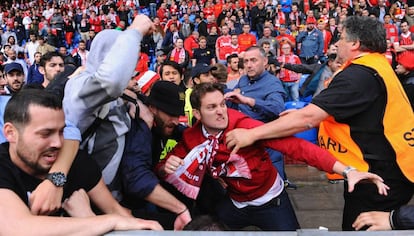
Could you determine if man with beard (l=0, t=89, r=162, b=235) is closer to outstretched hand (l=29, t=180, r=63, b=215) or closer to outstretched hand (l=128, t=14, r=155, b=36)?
outstretched hand (l=29, t=180, r=63, b=215)

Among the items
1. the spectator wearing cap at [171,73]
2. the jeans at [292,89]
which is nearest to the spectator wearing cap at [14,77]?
the spectator wearing cap at [171,73]

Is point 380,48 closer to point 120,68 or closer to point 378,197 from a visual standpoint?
point 378,197

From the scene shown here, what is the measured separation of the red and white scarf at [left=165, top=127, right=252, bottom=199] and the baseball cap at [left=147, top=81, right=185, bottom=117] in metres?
0.24

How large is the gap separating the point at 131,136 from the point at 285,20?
51.1ft

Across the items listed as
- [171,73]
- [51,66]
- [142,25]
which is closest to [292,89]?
[171,73]

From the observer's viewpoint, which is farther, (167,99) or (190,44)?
(190,44)

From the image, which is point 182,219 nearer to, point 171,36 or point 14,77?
point 14,77

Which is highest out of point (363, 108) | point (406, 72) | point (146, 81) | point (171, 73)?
point (363, 108)

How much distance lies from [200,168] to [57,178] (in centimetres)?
106

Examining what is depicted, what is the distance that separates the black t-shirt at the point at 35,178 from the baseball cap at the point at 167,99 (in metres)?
0.75

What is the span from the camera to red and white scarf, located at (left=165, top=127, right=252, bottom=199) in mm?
2838

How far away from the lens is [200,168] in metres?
2.86

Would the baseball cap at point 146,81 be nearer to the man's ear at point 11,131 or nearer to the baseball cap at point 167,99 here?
the baseball cap at point 167,99

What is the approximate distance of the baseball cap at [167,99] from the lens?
9.57ft
